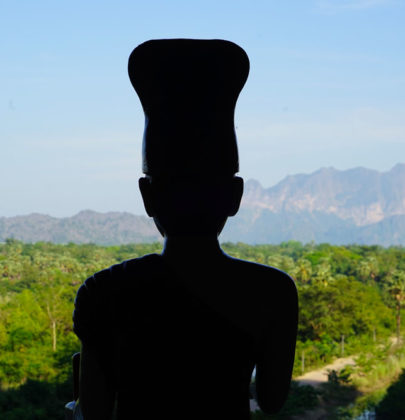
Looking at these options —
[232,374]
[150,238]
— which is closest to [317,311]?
[232,374]

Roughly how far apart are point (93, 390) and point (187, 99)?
104 cm

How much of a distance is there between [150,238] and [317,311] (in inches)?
5025

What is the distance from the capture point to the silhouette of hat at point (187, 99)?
79.3 inches

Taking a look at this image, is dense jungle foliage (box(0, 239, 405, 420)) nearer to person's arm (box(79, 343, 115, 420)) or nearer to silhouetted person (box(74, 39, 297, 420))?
person's arm (box(79, 343, 115, 420))

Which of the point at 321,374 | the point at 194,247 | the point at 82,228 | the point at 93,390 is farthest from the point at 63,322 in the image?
the point at 82,228

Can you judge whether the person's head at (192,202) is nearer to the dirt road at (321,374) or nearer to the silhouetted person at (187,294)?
the silhouetted person at (187,294)

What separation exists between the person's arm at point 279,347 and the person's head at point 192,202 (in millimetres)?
319

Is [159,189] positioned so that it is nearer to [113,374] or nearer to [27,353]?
[113,374]

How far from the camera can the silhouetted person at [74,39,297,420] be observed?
1979 millimetres

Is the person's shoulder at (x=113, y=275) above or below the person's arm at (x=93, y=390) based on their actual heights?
above

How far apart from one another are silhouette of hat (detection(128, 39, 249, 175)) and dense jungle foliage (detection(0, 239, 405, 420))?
21.3 m

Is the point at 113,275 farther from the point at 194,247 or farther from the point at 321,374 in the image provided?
the point at 321,374

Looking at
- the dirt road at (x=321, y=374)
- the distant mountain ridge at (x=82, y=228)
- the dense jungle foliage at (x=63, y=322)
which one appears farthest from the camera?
the distant mountain ridge at (x=82, y=228)

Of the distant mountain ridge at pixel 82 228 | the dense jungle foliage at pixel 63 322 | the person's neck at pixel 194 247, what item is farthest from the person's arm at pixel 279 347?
the distant mountain ridge at pixel 82 228
